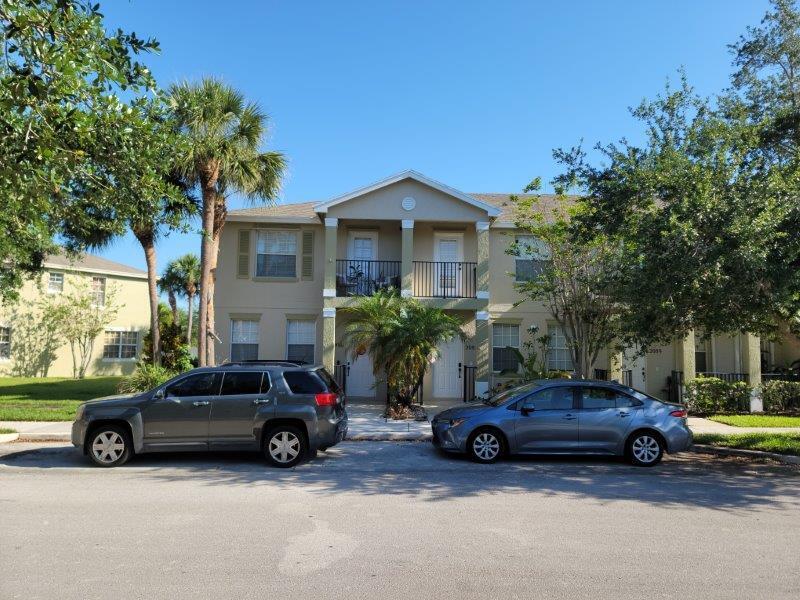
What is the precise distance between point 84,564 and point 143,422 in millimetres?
4342

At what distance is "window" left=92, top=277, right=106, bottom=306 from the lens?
3095 cm

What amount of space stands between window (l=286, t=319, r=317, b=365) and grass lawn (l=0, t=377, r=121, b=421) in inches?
244

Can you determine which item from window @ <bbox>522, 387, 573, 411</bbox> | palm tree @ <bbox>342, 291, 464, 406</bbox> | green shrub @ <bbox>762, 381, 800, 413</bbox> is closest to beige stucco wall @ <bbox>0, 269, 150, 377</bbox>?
palm tree @ <bbox>342, 291, 464, 406</bbox>

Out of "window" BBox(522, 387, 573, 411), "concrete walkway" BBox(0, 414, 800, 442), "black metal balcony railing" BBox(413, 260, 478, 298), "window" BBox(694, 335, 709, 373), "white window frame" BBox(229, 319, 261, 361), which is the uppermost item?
"black metal balcony railing" BBox(413, 260, 478, 298)

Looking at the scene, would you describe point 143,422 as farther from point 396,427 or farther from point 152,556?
point 396,427

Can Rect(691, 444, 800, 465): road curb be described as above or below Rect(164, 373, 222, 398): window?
below

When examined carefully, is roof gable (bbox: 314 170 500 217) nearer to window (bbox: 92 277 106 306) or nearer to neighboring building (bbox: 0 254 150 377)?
neighboring building (bbox: 0 254 150 377)

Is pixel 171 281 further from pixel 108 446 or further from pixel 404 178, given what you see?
pixel 108 446

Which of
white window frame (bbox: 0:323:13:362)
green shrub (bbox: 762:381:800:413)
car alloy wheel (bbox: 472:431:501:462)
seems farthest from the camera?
white window frame (bbox: 0:323:13:362)

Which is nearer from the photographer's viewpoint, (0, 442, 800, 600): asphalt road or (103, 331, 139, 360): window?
(0, 442, 800, 600): asphalt road

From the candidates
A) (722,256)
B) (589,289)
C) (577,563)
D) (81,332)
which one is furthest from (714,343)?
(81,332)

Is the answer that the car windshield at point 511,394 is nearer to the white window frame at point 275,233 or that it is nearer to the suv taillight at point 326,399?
the suv taillight at point 326,399

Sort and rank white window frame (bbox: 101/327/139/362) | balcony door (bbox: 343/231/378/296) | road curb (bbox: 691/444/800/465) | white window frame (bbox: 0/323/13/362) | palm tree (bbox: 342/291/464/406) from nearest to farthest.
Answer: road curb (bbox: 691/444/800/465)
palm tree (bbox: 342/291/464/406)
balcony door (bbox: 343/231/378/296)
white window frame (bbox: 0/323/13/362)
white window frame (bbox: 101/327/139/362)

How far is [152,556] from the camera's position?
490 centimetres
